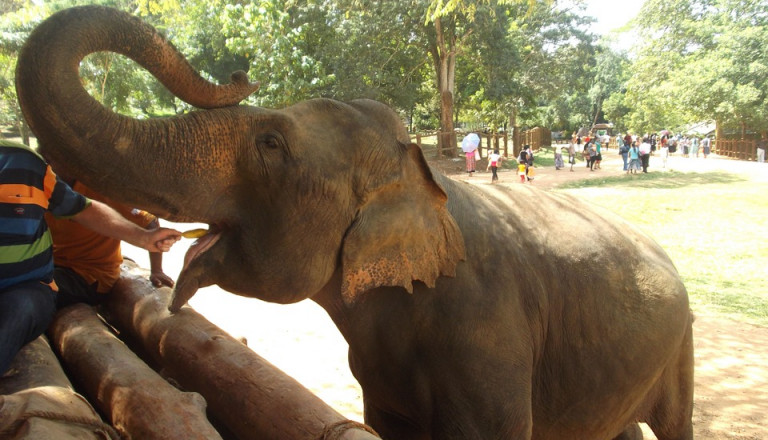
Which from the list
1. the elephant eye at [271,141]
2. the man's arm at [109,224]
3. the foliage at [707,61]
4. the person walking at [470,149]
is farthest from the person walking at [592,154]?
the elephant eye at [271,141]

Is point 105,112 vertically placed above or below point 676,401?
above

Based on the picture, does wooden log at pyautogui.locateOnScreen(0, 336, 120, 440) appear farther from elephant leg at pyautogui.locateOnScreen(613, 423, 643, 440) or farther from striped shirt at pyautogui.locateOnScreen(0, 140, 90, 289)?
elephant leg at pyautogui.locateOnScreen(613, 423, 643, 440)

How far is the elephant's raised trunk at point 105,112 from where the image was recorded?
168cm

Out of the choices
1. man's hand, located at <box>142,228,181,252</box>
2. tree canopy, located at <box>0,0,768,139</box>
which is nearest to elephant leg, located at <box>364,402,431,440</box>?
man's hand, located at <box>142,228,181,252</box>

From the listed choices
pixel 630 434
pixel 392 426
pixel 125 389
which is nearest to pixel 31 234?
pixel 125 389

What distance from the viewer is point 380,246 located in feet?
7.30

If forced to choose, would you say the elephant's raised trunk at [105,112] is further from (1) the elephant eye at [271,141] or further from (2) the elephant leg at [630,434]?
(2) the elephant leg at [630,434]

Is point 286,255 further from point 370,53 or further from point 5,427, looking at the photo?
point 370,53

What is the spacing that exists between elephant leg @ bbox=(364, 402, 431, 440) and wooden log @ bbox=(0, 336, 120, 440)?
1478mm

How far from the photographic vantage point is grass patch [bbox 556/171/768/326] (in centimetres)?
862

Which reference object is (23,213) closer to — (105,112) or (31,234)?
(31,234)

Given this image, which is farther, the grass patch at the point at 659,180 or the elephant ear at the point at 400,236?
the grass patch at the point at 659,180

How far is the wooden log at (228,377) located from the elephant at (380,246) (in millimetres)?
331

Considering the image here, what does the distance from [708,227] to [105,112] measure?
13.9 m
